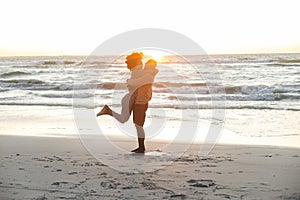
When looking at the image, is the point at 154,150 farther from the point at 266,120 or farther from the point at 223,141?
the point at 266,120

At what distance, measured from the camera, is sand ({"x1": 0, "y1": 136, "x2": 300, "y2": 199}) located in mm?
4652

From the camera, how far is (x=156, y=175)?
18.0 feet

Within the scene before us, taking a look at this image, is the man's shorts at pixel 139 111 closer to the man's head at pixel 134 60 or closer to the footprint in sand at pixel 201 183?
the man's head at pixel 134 60

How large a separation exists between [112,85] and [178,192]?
68.9ft

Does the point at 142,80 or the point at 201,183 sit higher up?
the point at 142,80

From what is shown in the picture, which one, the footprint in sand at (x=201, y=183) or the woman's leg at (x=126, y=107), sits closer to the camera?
the footprint in sand at (x=201, y=183)

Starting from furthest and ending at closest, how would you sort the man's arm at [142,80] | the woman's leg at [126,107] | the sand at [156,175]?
1. the woman's leg at [126,107]
2. the man's arm at [142,80]
3. the sand at [156,175]

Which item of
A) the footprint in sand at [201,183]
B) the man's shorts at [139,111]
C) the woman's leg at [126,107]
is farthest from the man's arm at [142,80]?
the footprint in sand at [201,183]

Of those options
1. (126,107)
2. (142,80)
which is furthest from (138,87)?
(126,107)

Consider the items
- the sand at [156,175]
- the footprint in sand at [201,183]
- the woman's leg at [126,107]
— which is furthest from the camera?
the woman's leg at [126,107]

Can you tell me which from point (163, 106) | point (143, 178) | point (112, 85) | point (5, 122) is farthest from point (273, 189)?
point (112, 85)

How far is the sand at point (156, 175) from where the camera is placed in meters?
4.65

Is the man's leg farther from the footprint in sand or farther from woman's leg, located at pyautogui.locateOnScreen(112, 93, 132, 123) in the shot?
the footprint in sand

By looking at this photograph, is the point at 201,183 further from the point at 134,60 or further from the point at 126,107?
the point at 134,60
